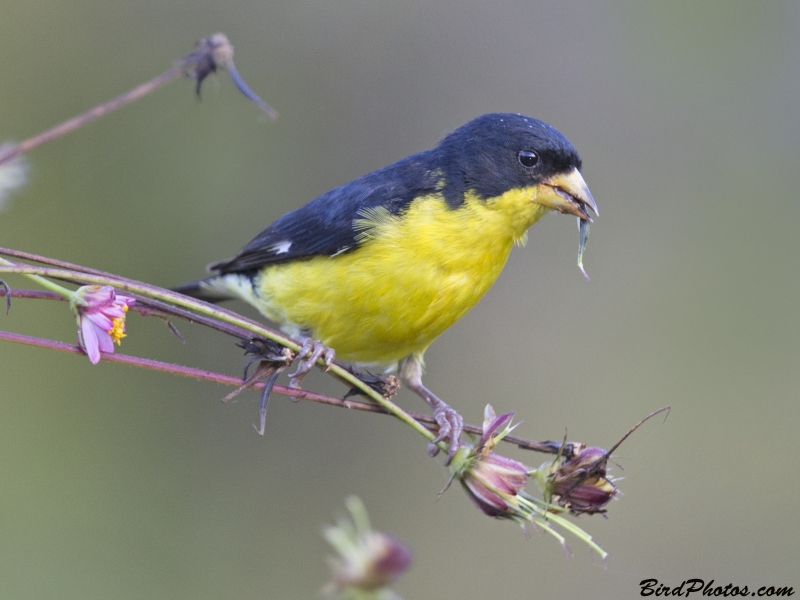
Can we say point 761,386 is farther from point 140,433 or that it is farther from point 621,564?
point 140,433

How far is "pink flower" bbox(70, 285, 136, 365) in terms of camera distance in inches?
79.4

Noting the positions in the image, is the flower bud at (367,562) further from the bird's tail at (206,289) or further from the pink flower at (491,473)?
the bird's tail at (206,289)

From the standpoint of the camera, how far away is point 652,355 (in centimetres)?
756

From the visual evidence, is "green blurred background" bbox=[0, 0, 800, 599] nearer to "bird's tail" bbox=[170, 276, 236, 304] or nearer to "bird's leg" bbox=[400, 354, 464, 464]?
"bird's tail" bbox=[170, 276, 236, 304]

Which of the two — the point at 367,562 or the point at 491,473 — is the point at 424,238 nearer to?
the point at 491,473

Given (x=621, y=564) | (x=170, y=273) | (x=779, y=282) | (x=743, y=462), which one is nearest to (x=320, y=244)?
(x=170, y=273)

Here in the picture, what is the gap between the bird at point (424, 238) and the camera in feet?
12.5

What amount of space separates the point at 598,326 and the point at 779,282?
193 centimetres

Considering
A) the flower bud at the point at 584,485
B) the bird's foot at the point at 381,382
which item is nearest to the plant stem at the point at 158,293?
the flower bud at the point at 584,485

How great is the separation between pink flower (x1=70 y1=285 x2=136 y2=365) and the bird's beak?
224 cm

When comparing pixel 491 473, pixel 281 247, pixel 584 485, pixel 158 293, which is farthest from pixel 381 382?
pixel 281 247

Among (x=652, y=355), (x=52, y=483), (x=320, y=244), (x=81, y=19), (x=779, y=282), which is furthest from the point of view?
(x=779, y=282)

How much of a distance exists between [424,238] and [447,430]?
1405 mm

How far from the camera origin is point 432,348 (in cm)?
758
